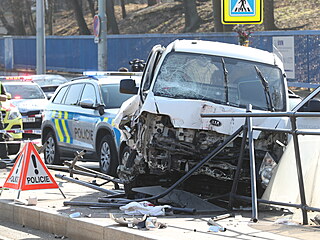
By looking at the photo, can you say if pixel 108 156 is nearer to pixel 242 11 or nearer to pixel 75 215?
pixel 242 11

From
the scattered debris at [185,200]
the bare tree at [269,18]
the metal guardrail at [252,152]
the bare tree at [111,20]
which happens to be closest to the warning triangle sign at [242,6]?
the scattered debris at [185,200]

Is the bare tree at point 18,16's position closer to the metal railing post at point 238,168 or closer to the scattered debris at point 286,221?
the metal railing post at point 238,168

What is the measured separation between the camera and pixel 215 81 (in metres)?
10.6

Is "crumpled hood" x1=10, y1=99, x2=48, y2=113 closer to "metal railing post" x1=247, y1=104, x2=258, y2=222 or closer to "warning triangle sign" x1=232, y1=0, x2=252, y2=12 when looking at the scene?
"warning triangle sign" x1=232, y1=0, x2=252, y2=12

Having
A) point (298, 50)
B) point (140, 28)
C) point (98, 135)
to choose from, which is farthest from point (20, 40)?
point (98, 135)

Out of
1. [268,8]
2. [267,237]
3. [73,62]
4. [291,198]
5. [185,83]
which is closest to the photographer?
[267,237]

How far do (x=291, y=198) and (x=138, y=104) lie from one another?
2.82m

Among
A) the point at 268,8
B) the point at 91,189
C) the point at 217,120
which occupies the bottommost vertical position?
the point at 91,189

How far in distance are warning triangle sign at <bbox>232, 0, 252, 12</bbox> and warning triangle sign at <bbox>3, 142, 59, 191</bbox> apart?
4.64 meters

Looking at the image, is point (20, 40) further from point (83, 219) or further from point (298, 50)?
point (83, 219)

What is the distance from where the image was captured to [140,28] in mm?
54562

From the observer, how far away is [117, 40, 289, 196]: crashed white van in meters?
9.89

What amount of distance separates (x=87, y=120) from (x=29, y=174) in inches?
186

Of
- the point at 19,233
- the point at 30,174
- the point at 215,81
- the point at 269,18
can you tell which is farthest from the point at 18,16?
the point at 19,233
